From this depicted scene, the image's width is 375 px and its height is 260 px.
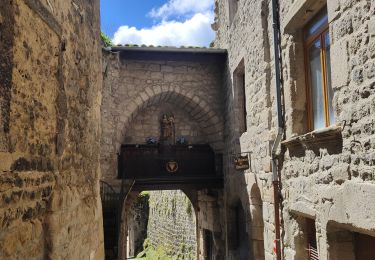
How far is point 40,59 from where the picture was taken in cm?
278

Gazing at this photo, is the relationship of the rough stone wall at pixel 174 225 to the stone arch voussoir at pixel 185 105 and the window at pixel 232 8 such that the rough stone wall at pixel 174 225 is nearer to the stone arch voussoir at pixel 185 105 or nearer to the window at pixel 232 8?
the stone arch voussoir at pixel 185 105

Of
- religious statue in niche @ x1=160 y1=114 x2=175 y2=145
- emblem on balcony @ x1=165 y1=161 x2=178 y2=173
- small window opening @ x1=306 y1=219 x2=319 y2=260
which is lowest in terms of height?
small window opening @ x1=306 y1=219 x2=319 y2=260

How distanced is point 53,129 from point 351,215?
257cm

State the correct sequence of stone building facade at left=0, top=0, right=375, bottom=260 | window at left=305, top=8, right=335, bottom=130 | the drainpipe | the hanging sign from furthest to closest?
the hanging sign → the drainpipe → window at left=305, top=8, right=335, bottom=130 → stone building facade at left=0, top=0, right=375, bottom=260

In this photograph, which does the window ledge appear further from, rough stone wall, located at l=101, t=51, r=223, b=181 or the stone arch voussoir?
rough stone wall, located at l=101, t=51, r=223, b=181

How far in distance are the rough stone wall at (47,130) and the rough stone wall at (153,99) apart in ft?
13.3

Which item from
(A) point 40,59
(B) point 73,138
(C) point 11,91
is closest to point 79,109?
(B) point 73,138

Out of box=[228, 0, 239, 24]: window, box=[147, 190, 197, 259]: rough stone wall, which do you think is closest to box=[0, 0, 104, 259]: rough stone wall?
box=[228, 0, 239, 24]: window

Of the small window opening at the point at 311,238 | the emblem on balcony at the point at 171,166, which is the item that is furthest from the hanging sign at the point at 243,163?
the emblem on balcony at the point at 171,166

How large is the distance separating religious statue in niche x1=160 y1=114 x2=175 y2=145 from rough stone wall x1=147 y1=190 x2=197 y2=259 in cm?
381

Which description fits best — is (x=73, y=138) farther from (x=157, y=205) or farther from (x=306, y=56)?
(x=157, y=205)

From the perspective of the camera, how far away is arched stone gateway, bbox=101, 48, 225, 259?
28.1 feet

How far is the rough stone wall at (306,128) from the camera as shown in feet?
9.86

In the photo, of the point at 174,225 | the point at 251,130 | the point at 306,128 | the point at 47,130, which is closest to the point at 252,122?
the point at 251,130
